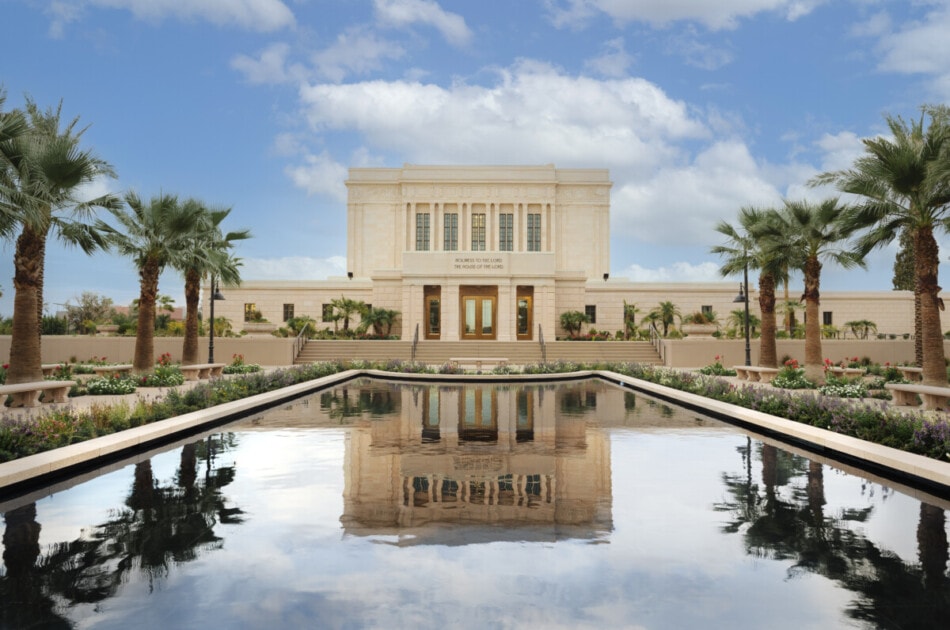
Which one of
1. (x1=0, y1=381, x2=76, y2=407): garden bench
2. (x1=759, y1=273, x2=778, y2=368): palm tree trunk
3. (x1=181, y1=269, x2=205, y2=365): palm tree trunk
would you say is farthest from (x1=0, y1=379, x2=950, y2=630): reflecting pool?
(x1=759, y1=273, x2=778, y2=368): palm tree trunk

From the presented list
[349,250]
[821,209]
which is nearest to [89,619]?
[821,209]

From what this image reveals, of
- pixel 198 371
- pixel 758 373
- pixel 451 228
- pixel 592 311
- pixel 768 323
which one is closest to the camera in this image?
pixel 198 371

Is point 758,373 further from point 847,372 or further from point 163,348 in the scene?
point 163,348

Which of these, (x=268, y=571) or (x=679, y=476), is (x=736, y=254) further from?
(x=268, y=571)

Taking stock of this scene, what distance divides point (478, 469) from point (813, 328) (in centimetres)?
1734

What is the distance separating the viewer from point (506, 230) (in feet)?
180

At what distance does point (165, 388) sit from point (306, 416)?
858 centimetres

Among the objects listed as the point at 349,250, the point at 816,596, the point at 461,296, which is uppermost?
the point at 349,250

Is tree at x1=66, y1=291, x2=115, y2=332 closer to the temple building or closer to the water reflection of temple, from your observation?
the temple building

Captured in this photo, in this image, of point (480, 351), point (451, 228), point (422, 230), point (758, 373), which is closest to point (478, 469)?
point (758, 373)

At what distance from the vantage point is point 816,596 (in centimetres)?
418

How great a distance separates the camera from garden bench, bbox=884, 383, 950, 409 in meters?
14.0

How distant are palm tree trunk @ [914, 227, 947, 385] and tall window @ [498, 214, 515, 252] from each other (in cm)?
3909

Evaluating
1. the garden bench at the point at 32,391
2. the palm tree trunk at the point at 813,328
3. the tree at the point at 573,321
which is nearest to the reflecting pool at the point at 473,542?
the garden bench at the point at 32,391
